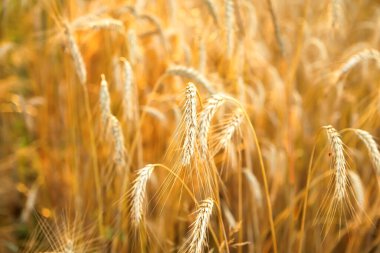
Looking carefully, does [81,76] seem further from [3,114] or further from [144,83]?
[3,114]

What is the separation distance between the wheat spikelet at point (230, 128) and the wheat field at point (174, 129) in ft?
0.07

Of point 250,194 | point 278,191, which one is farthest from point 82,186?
point 278,191

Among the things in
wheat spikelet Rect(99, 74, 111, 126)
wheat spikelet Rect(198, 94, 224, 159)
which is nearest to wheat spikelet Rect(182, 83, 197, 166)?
wheat spikelet Rect(198, 94, 224, 159)

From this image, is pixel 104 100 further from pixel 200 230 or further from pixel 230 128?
pixel 200 230

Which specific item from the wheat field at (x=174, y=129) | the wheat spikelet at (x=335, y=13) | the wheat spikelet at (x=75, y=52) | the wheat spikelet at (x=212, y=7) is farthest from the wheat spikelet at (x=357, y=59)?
the wheat spikelet at (x=75, y=52)

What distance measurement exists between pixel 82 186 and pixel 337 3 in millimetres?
1440

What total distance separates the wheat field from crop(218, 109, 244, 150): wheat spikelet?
0.07ft

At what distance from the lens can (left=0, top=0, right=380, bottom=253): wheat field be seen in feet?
6.09

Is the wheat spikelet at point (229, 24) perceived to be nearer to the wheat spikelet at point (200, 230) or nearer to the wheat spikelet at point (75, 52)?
the wheat spikelet at point (75, 52)

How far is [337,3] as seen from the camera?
185 cm

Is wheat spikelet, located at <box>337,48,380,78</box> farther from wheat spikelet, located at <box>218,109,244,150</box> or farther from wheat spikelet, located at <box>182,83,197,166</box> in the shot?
wheat spikelet, located at <box>182,83,197,166</box>

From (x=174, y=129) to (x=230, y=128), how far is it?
3.18 feet

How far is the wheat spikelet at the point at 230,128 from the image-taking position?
1.34 m

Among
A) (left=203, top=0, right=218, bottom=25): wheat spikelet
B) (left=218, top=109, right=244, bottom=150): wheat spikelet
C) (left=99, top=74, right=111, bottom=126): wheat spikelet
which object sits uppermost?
(left=203, top=0, right=218, bottom=25): wheat spikelet
